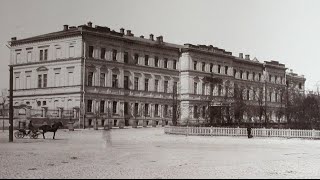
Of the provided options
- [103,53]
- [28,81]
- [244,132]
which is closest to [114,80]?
[103,53]

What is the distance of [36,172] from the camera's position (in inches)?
489

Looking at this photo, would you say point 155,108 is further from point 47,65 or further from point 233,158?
point 233,158

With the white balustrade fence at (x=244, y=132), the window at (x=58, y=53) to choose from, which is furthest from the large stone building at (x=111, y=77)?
the white balustrade fence at (x=244, y=132)

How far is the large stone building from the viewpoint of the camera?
59406 millimetres

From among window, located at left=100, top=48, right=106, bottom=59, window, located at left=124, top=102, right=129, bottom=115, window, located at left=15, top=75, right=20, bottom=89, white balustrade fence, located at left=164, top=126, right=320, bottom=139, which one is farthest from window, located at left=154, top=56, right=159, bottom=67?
white balustrade fence, located at left=164, top=126, right=320, bottom=139

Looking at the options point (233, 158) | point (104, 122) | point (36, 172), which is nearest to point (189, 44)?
point (104, 122)

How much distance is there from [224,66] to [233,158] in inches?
2525

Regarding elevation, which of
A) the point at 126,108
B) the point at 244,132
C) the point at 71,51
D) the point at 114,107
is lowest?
the point at 244,132

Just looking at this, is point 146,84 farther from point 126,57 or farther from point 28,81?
point 28,81

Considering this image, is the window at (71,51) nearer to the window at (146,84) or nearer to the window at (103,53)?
the window at (103,53)

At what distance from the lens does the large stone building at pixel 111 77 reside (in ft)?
195

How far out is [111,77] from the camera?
208ft

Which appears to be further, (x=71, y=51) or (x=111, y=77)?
(x=111, y=77)

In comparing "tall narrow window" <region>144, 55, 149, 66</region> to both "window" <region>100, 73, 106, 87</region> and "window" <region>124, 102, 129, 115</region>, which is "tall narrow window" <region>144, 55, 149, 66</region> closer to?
"window" <region>124, 102, 129, 115</region>
